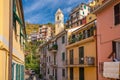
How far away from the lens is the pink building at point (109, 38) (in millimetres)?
19722

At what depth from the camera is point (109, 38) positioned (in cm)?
2219

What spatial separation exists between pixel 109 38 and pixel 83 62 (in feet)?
30.9

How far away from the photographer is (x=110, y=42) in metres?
22.0

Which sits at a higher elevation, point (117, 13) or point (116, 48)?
point (117, 13)

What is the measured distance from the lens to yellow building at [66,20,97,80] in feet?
93.7

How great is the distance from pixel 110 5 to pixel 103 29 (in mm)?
2673

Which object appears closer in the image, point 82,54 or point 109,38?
point 109,38

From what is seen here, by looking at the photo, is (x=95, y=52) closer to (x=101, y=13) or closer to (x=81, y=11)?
(x=101, y=13)

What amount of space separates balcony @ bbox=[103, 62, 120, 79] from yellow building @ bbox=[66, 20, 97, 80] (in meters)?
7.21

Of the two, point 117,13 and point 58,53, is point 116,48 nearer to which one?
point 117,13

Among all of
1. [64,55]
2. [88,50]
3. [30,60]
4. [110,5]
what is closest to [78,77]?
[88,50]

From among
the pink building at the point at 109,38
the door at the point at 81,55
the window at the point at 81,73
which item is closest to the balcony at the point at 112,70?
the pink building at the point at 109,38

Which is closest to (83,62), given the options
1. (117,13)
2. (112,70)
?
(117,13)

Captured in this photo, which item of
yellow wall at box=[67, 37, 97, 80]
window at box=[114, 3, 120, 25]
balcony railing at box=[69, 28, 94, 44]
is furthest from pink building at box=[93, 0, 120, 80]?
balcony railing at box=[69, 28, 94, 44]
